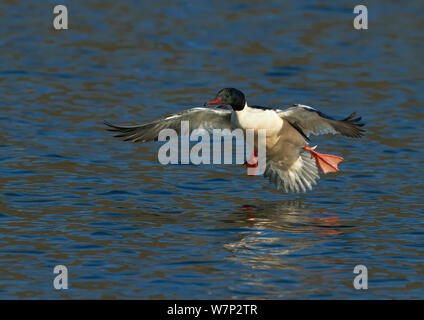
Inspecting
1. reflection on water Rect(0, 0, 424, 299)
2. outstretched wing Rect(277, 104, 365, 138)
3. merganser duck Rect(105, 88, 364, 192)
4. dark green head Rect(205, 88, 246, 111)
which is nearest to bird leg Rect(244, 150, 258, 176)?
merganser duck Rect(105, 88, 364, 192)

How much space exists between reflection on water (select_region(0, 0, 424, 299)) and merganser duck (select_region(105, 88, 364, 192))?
1.26ft

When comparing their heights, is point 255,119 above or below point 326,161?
above

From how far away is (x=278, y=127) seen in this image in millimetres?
13430

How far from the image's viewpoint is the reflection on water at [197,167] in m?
11.0

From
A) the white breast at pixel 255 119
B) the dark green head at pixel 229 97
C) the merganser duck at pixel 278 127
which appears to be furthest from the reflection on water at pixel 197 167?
the dark green head at pixel 229 97

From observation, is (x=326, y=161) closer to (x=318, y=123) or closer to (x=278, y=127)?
(x=318, y=123)

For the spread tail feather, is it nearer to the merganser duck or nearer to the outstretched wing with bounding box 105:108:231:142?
the merganser duck

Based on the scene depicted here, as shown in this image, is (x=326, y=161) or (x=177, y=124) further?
(x=326, y=161)

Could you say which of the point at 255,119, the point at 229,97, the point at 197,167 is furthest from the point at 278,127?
the point at 197,167

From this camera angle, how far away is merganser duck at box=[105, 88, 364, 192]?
1320 centimetres

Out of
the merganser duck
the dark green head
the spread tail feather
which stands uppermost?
the dark green head

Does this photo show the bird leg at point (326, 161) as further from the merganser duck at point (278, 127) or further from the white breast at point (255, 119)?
the white breast at point (255, 119)

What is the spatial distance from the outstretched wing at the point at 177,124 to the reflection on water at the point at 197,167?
2.96ft

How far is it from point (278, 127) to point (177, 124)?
1.44 m
